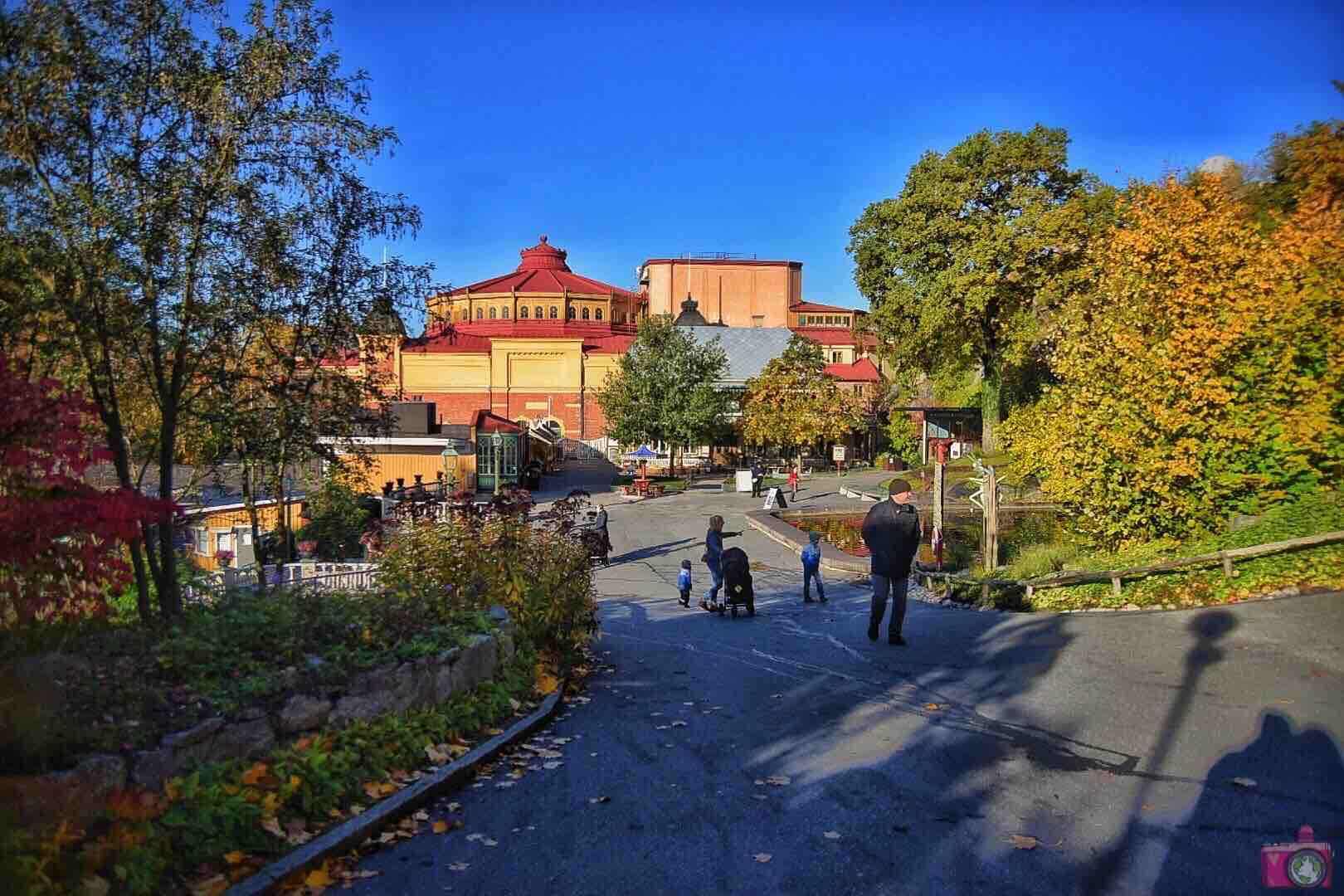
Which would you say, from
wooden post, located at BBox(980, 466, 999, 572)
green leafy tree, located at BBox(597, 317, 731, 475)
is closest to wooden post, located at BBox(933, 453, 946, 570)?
wooden post, located at BBox(980, 466, 999, 572)

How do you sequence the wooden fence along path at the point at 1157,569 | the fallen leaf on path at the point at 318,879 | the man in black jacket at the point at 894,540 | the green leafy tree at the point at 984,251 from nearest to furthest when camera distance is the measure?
the fallen leaf on path at the point at 318,879
the man in black jacket at the point at 894,540
the wooden fence along path at the point at 1157,569
the green leafy tree at the point at 984,251

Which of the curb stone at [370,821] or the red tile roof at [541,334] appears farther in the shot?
the red tile roof at [541,334]

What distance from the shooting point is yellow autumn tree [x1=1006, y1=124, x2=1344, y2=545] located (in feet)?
43.0

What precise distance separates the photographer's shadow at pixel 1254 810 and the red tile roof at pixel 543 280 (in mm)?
80827

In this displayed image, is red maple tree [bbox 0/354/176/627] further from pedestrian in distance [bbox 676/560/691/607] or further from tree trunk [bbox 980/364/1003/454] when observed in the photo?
tree trunk [bbox 980/364/1003/454]

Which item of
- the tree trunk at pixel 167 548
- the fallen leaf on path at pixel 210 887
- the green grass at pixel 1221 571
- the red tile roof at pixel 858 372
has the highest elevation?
the red tile roof at pixel 858 372

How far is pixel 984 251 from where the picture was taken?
130ft

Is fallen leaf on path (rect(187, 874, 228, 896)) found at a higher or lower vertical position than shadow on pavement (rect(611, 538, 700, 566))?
higher

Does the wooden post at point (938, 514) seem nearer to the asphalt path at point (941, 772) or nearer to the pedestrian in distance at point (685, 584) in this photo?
the pedestrian in distance at point (685, 584)

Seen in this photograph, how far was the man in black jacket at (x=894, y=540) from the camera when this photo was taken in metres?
10.5

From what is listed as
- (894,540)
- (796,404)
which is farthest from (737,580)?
(796,404)

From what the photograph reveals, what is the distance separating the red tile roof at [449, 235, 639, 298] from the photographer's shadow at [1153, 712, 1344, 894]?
80827 millimetres

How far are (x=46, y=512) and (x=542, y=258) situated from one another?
3552 inches

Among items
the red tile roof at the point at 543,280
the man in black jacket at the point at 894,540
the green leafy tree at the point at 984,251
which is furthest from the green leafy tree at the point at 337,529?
the red tile roof at the point at 543,280
